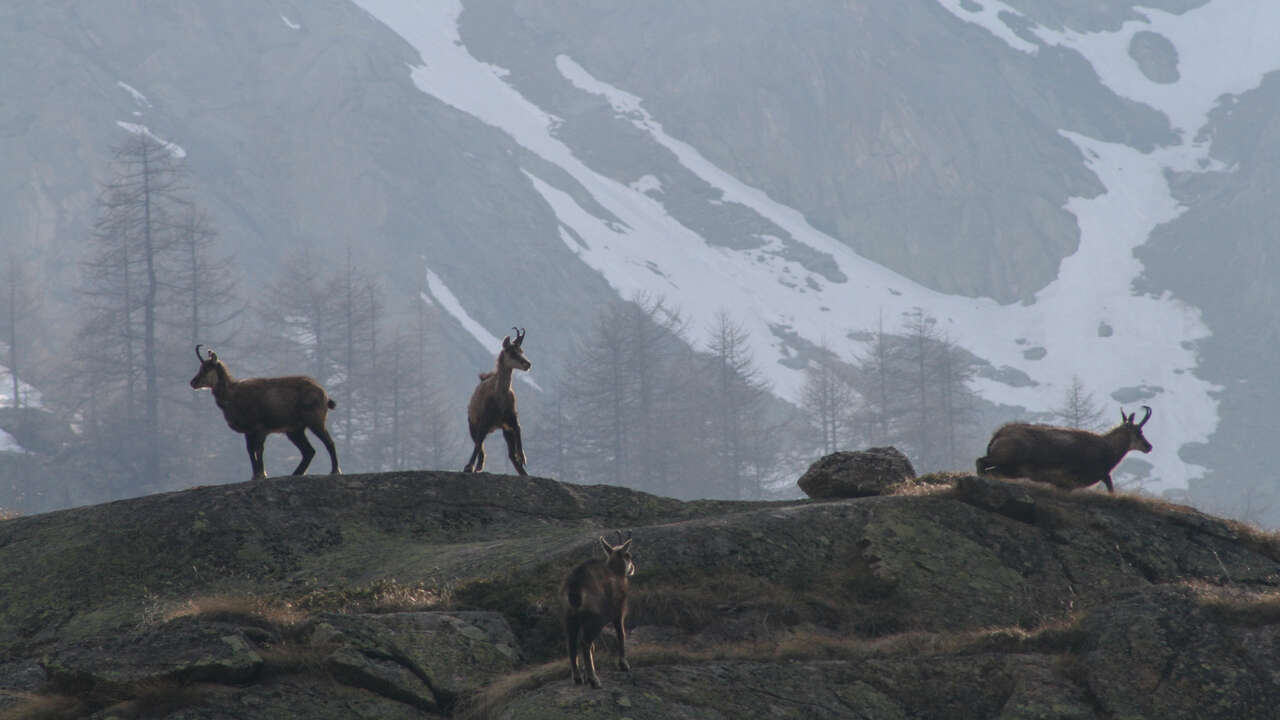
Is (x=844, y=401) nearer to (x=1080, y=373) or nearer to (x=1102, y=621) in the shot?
(x=1102, y=621)

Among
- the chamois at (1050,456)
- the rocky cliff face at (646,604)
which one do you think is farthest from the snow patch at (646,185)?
the rocky cliff face at (646,604)

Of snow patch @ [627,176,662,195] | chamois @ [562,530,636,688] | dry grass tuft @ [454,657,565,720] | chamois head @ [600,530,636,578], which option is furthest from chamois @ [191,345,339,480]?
snow patch @ [627,176,662,195]

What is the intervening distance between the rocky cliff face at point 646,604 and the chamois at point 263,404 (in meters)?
1.99

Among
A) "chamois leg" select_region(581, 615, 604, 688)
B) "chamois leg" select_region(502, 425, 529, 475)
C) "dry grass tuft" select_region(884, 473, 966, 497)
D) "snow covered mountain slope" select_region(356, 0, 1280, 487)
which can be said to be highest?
"snow covered mountain slope" select_region(356, 0, 1280, 487)

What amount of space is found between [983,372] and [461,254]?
215 feet

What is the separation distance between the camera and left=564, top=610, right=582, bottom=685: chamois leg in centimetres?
928

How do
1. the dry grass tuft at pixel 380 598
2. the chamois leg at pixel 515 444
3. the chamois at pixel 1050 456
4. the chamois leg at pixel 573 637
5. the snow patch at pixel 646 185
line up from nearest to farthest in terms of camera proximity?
the chamois leg at pixel 573 637, the dry grass tuft at pixel 380 598, the chamois at pixel 1050 456, the chamois leg at pixel 515 444, the snow patch at pixel 646 185

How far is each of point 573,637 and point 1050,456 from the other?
10111mm

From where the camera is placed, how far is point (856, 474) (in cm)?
1628

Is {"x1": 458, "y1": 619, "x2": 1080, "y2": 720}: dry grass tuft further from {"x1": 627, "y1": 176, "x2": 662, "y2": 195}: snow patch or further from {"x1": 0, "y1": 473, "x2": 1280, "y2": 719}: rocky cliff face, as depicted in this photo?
{"x1": 627, "y1": 176, "x2": 662, "y2": 195}: snow patch

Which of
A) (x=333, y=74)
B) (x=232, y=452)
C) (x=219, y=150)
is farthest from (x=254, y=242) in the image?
(x=232, y=452)

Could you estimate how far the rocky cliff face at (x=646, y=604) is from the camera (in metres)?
9.55

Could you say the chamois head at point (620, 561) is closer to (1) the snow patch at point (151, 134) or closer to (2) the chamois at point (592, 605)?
(2) the chamois at point (592, 605)

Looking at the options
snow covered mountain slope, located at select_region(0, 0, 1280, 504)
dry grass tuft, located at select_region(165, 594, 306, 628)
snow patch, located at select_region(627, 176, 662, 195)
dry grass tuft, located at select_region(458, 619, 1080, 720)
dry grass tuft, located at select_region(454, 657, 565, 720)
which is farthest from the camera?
snow patch, located at select_region(627, 176, 662, 195)
